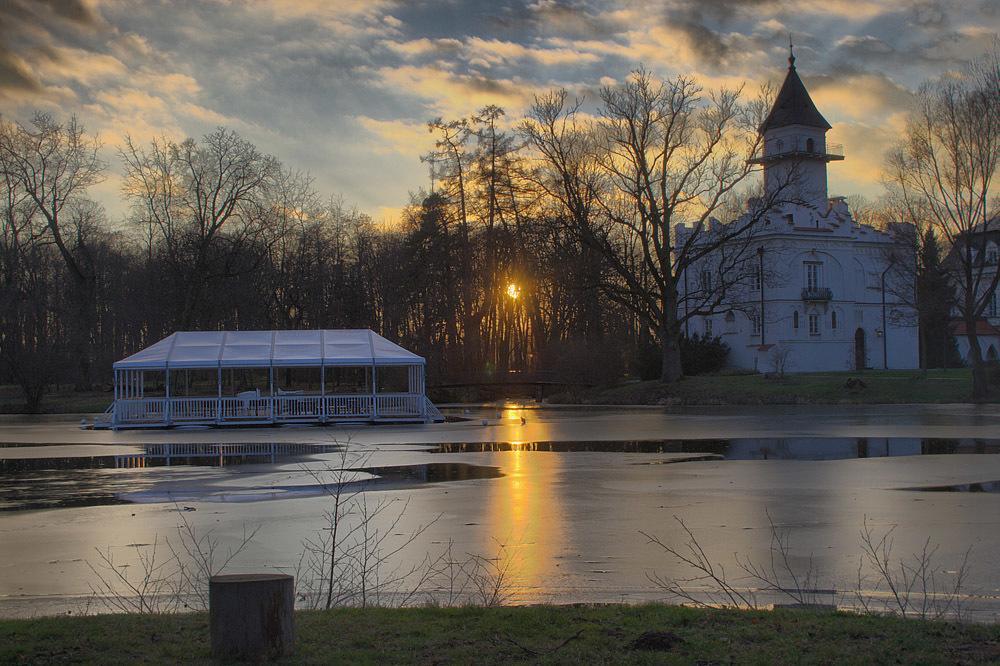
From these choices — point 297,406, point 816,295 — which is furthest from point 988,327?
point 297,406

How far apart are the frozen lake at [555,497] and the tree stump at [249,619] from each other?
2856mm

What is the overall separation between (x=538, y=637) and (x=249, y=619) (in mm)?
1892

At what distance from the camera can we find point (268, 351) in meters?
41.8

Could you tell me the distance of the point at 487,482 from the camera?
59.0ft

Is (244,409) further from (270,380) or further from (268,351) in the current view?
A: (268,351)

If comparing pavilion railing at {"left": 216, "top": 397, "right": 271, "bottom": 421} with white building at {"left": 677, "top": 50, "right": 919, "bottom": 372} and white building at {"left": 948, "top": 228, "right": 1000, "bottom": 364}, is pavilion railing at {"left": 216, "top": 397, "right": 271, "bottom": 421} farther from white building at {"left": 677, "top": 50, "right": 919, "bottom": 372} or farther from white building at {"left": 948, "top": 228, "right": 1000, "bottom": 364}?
white building at {"left": 948, "top": 228, "right": 1000, "bottom": 364}

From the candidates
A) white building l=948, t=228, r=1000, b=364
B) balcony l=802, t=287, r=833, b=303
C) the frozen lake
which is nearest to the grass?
the frozen lake

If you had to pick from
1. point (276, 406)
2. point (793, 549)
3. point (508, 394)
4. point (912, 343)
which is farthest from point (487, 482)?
point (912, 343)

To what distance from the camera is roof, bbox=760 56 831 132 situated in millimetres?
71312

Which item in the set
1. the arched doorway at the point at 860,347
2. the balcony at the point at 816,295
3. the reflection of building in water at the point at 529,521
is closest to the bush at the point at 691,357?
the balcony at the point at 816,295

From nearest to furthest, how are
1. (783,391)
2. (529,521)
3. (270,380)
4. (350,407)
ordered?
(529,521)
(270,380)
(350,407)
(783,391)

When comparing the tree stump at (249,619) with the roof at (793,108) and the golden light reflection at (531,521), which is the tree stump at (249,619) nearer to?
the golden light reflection at (531,521)

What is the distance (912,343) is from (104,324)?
64.7m

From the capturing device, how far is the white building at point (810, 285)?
67.9m
